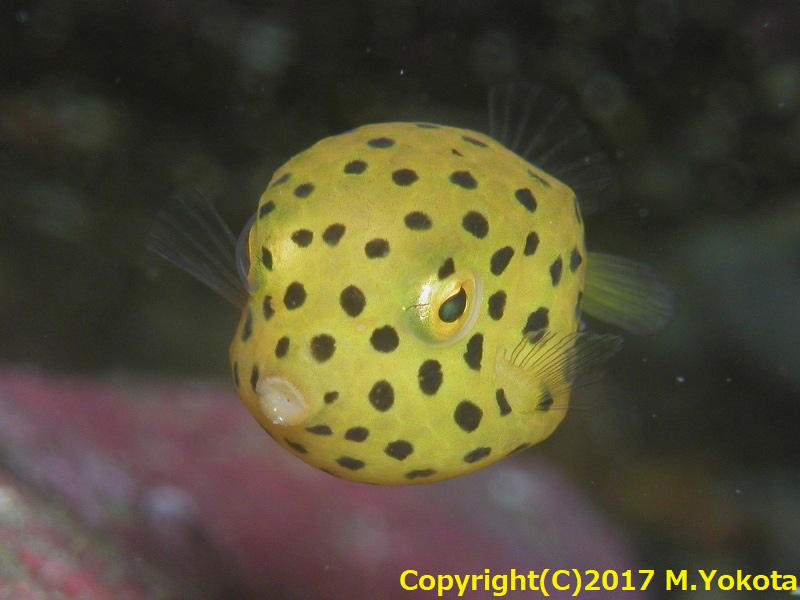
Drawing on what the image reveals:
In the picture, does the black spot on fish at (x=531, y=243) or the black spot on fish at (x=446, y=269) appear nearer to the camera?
the black spot on fish at (x=446, y=269)

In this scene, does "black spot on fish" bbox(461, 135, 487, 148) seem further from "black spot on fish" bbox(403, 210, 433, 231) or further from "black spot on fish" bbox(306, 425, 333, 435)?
"black spot on fish" bbox(306, 425, 333, 435)

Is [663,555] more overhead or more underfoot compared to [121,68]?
more underfoot

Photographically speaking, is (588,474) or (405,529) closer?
(405,529)

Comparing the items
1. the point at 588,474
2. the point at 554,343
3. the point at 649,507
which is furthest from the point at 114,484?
the point at 649,507

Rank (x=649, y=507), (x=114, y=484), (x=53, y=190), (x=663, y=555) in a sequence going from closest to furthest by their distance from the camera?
1. (x=114, y=484)
2. (x=663, y=555)
3. (x=649, y=507)
4. (x=53, y=190)

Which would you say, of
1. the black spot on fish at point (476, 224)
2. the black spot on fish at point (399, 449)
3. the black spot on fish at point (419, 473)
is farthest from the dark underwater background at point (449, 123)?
the black spot on fish at point (476, 224)

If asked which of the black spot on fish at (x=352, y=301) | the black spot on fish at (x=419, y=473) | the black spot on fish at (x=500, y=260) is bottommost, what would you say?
the black spot on fish at (x=419, y=473)

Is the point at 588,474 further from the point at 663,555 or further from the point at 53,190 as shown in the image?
the point at 53,190

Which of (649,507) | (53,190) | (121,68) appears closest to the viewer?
(649,507)

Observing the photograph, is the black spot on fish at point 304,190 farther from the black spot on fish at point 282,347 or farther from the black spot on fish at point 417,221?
the black spot on fish at point 282,347
